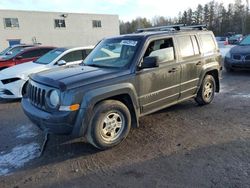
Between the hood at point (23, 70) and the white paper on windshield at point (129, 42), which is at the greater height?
the white paper on windshield at point (129, 42)

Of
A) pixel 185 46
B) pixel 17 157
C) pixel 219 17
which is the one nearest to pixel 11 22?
pixel 185 46

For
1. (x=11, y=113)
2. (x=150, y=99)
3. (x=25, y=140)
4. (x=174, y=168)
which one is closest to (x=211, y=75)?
(x=150, y=99)

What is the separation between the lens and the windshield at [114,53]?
443 cm

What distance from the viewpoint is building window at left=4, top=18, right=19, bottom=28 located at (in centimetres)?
3584

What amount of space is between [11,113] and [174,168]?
459 centimetres

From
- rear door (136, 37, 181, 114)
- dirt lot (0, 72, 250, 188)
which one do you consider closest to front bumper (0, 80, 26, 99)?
dirt lot (0, 72, 250, 188)

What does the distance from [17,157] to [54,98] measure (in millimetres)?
1172

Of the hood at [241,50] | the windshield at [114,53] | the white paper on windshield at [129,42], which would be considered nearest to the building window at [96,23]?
the hood at [241,50]

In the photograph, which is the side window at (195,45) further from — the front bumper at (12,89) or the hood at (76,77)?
the front bumper at (12,89)

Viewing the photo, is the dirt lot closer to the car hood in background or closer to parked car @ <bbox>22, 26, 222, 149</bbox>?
parked car @ <bbox>22, 26, 222, 149</bbox>

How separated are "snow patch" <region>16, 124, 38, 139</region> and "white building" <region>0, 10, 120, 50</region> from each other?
3454cm

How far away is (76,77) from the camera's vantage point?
3.84m

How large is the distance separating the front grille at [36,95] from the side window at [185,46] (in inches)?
111

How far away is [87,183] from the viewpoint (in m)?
3.18
